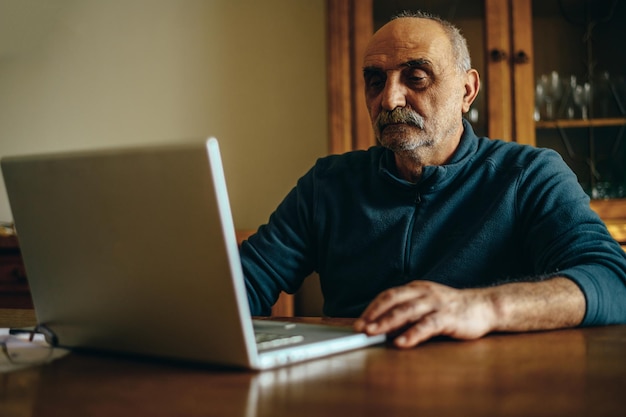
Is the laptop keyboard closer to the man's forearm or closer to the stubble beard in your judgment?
the man's forearm

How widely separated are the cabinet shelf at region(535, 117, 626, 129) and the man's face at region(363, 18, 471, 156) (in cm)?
97

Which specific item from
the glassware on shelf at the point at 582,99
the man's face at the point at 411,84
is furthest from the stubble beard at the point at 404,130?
the glassware on shelf at the point at 582,99

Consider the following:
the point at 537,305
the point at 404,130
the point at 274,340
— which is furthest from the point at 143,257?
the point at 404,130

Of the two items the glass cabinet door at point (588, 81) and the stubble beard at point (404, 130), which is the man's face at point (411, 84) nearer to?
the stubble beard at point (404, 130)

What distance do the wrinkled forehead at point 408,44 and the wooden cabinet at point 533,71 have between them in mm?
773

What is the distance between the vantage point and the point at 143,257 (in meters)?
0.76

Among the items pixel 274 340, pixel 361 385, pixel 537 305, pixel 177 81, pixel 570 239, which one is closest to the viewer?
pixel 361 385

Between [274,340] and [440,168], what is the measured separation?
2.55ft

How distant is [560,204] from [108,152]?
929 mm

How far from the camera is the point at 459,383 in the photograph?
69 cm

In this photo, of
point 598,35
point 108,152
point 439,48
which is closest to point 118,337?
point 108,152

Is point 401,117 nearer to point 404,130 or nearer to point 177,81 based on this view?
point 404,130

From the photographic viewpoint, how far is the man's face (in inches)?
63.5

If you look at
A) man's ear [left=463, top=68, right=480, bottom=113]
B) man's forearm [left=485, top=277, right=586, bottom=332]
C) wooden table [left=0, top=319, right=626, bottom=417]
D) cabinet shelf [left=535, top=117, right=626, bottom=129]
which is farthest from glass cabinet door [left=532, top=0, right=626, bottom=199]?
wooden table [left=0, top=319, right=626, bottom=417]
